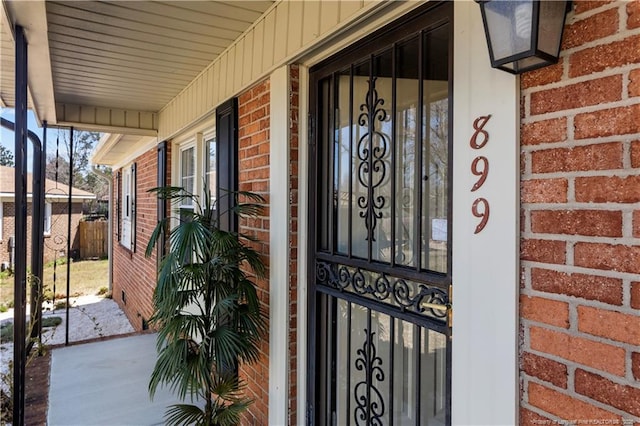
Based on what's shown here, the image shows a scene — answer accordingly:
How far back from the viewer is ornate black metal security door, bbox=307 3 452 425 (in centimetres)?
146

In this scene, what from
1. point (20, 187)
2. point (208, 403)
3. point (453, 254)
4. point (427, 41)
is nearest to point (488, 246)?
point (453, 254)

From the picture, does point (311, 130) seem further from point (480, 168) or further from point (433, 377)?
point (433, 377)

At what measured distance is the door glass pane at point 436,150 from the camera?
1.42 meters

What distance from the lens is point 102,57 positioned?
304 cm

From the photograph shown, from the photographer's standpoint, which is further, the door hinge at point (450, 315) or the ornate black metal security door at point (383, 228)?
the ornate black metal security door at point (383, 228)

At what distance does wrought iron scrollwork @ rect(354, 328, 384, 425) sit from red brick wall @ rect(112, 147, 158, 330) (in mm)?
Result: 4035

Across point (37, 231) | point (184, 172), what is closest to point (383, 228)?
point (184, 172)

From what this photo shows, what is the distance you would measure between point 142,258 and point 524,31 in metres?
6.08

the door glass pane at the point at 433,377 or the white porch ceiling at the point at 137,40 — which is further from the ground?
the white porch ceiling at the point at 137,40

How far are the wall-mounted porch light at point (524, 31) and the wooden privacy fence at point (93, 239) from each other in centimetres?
1689

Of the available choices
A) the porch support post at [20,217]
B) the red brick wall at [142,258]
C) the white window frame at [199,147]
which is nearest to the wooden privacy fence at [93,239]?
the red brick wall at [142,258]

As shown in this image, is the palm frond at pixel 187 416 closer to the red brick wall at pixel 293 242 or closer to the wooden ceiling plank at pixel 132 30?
the red brick wall at pixel 293 242

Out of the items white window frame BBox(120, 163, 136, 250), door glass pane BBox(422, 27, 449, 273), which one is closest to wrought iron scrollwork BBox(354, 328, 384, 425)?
door glass pane BBox(422, 27, 449, 273)

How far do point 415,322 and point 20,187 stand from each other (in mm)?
2154
